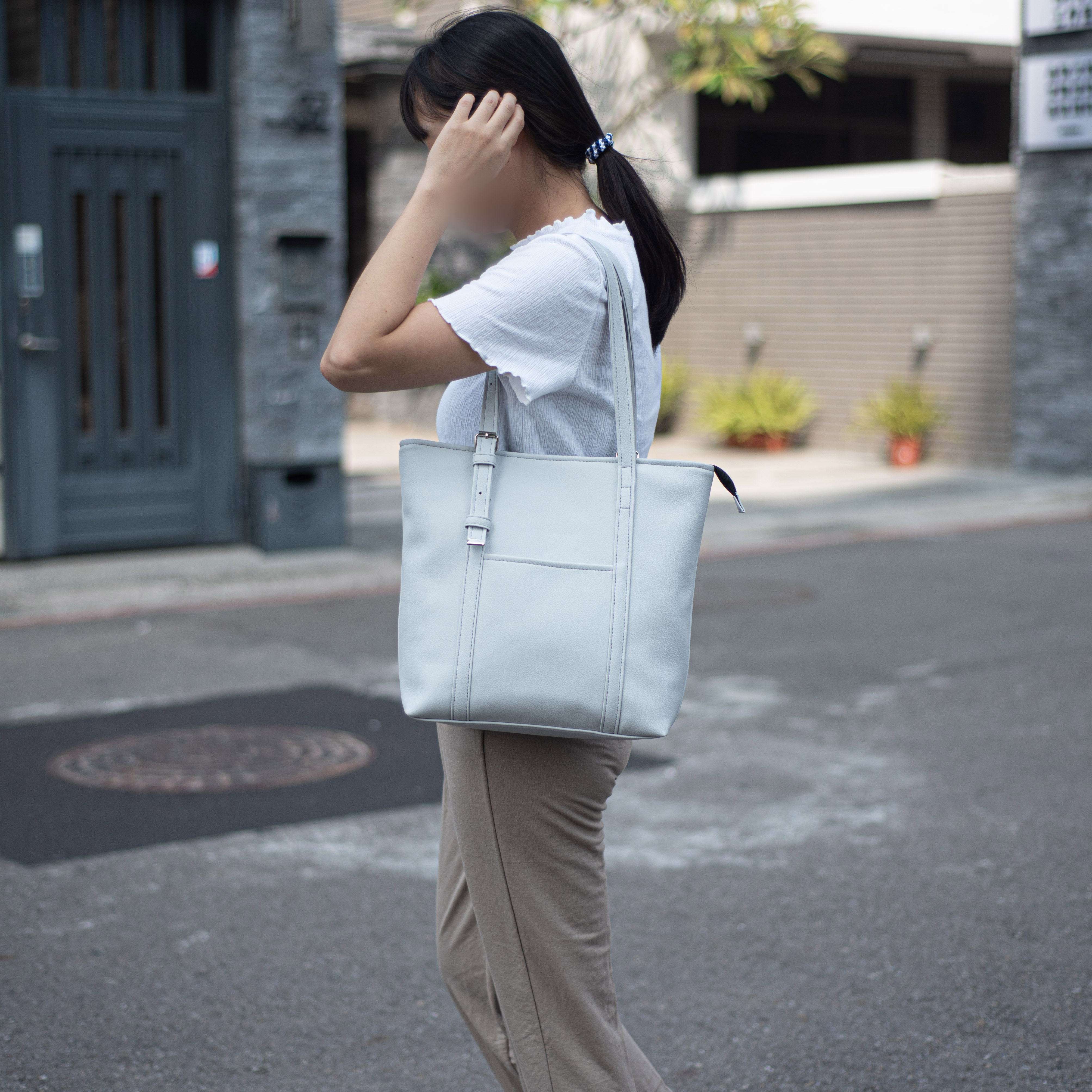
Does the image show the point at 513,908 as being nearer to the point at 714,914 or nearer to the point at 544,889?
the point at 544,889

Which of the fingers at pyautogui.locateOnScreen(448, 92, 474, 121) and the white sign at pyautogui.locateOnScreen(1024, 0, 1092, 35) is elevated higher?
the white sign at pyautogui.locateOnScreen(1024, 0, 1092, 35)

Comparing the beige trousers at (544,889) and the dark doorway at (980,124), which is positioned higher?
the dark doorway at (980,124)

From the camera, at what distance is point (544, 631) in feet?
6.57

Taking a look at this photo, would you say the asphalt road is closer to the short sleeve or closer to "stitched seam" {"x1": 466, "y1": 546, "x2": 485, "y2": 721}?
"stitched seam" {"x1": 466, "y1": 546, "x2": 485, "y2": 721}

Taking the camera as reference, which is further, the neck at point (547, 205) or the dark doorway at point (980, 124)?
the dark doorway at point (980, 124)


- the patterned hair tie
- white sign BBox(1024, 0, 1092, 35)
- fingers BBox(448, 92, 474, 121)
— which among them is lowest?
the patterned hair tie

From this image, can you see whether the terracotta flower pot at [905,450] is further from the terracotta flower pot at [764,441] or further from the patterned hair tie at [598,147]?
the patterned hair tie at [598,147]

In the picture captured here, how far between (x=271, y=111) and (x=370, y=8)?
1143 cm

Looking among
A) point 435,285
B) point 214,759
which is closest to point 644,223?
point 214,759

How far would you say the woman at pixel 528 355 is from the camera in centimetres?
199

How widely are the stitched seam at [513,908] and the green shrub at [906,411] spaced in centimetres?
1422

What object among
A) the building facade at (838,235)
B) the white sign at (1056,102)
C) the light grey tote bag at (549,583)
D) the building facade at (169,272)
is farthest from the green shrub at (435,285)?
the light grey tote bag at (549,583)

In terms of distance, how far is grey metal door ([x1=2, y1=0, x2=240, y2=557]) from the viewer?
30.8 feet

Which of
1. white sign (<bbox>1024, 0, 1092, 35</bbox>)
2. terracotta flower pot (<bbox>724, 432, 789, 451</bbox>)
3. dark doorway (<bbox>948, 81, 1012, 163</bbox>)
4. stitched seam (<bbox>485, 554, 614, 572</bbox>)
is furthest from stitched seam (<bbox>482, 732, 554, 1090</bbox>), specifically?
dark doorway (<bbox>948, 81, 1012, 163</bbox>)
